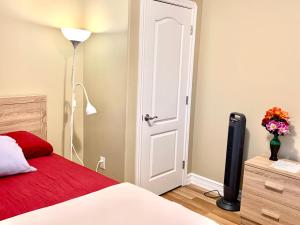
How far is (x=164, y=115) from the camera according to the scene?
10.1 feet

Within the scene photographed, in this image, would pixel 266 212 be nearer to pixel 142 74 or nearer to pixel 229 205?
pixel 229 205

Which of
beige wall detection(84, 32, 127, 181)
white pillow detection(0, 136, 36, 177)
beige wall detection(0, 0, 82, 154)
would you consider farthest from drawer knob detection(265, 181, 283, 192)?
beige wall detection(0, 0, 82, 154)

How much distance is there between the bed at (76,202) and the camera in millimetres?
1381

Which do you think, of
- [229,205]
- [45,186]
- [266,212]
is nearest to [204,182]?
[229,205]

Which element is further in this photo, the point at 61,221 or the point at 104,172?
the point at 104,172

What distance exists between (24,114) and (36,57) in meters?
0.55

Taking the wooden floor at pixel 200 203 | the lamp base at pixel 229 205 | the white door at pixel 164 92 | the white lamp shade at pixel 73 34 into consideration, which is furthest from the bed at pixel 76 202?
the lamp base at pixel 229 205

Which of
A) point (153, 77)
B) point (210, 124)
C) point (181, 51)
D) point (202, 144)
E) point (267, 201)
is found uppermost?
point (181, 51)

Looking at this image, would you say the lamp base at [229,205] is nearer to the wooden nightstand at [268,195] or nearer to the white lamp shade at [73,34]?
the wooden nightstand at [268,195]

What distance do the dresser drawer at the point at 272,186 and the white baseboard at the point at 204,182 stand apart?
0.71 m

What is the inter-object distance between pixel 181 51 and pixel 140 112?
2.78ft

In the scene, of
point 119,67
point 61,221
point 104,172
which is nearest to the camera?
point 61,221

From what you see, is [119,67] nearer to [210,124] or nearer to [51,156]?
[51,156]

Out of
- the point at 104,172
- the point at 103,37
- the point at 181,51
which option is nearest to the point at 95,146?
the point at 104,172
